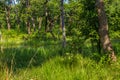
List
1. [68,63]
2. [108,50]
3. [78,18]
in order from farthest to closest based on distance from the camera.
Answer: [78,18] < [108,50] < [68,63]

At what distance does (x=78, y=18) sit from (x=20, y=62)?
283 centimetres

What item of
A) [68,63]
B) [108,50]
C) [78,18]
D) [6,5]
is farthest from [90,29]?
[6,5]

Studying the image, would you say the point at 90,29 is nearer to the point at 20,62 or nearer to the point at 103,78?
the point at 20,62

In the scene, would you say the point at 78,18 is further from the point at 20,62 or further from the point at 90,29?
the point at 20,62

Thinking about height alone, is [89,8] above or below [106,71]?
above

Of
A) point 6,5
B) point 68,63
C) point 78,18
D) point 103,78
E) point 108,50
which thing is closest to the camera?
point 103,78

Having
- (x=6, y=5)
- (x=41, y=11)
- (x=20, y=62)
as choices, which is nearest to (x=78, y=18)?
(x=20, y=62)

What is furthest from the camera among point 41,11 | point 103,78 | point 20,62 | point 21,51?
point 41,11

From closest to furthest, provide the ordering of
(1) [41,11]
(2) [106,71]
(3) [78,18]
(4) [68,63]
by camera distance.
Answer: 1. (2) [106,71]
2. (4) [68,63]
3. (3) [78,18]
4. (1) [41,11]

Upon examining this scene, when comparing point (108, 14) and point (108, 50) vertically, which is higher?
point (108, 14)

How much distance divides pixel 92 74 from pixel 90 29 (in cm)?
477

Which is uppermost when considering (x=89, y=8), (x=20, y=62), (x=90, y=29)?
(x=89, y=8)

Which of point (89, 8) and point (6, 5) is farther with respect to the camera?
point (6, 5)

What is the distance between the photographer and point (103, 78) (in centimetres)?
655
